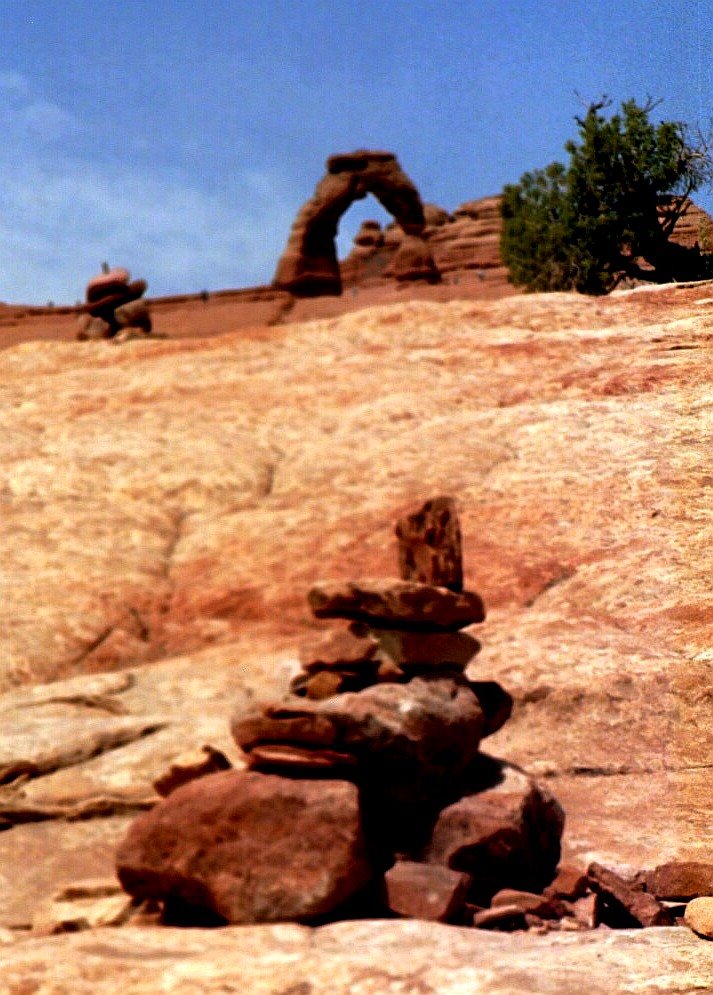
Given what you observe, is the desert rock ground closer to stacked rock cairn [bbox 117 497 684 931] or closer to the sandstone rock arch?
stacked rock cairn [bbox 117 497 684 931]

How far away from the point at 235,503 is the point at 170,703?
229 inches

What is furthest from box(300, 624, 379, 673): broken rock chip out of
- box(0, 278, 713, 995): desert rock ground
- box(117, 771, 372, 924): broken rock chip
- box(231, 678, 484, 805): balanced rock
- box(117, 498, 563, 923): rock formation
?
box(0, 278, 713, 995): desert rock ground

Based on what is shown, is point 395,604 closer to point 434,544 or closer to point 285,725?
point 434,544

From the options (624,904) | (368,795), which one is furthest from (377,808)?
(624,904)

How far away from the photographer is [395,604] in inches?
312

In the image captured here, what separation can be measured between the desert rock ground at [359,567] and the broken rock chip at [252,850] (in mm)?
525

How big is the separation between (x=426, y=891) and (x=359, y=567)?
7.92 metres

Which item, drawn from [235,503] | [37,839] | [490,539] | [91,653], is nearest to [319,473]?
[235,503]

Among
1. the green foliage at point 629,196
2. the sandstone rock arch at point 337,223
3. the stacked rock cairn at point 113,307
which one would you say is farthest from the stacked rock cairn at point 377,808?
the sandstone rock arch at point 337,223

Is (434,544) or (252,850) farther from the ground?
(434,544)

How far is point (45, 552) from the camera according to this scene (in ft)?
51.9

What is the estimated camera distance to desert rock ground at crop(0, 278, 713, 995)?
18.2 ft

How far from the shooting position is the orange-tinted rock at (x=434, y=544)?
342 inches

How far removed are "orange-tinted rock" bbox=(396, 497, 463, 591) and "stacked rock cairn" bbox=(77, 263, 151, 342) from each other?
1045 inches
